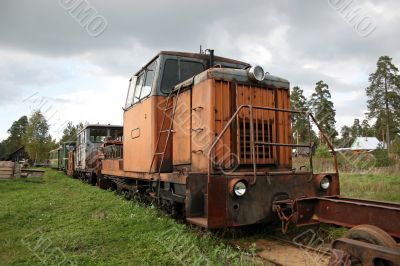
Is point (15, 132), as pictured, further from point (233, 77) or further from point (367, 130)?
point (233, 77)

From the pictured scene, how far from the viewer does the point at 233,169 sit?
5516 mm

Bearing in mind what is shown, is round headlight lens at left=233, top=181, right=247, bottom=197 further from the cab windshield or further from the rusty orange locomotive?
the cab windshield

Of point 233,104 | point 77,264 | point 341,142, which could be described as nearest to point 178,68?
point 233,104

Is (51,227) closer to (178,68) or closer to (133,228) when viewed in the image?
(133,228)

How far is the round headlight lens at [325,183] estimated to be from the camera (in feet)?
18.2

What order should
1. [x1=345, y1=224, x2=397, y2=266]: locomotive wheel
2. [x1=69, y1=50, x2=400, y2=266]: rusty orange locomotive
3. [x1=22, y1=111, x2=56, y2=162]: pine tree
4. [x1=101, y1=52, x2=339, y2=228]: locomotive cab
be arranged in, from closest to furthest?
[x1=345, y1=224, x2=397, y2=266]: locomotive wheel → [x1=69, y1=50, x2=400, y2=266]: rusty orange locomotive → [x1=101, y1=52, x2=339, y2=228]: locomotive cab → [x1=22, y1=111, x2=56, y2=162]: pine tree

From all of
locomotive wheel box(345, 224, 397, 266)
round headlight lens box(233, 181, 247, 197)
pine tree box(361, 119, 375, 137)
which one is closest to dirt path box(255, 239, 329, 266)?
round headlight lens box(233, 181, 247, 197)

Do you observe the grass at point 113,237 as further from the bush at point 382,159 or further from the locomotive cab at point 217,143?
the bush at point 382,159

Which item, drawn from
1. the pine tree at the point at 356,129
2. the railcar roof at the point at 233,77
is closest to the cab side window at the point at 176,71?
the railcar roof at the point at 233,77

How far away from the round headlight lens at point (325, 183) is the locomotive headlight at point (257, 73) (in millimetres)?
1838

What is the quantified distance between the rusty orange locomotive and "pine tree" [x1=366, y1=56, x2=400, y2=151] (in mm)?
38015

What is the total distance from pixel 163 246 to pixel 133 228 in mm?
1265

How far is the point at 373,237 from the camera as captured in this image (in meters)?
3.33

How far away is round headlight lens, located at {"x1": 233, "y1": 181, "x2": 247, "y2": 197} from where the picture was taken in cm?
470
